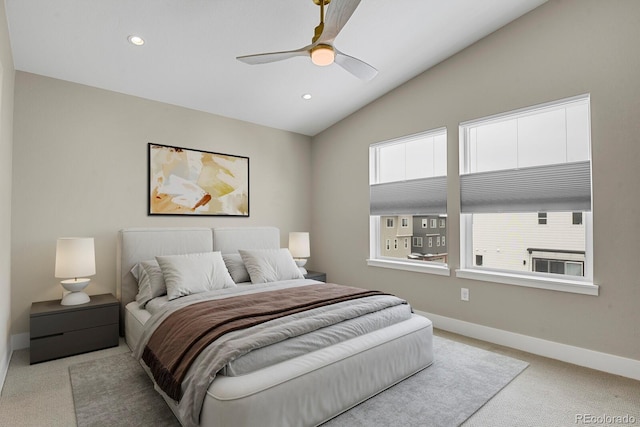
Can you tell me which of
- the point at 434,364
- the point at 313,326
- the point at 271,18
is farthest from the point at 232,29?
the point at 434,364

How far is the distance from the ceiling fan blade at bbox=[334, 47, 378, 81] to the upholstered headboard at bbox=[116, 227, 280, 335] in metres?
2.53

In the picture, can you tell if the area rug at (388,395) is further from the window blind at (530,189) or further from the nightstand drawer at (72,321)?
the window blind at (530,189)

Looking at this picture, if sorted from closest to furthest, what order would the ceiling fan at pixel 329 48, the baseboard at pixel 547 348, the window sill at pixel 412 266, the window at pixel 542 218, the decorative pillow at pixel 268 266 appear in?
1. the ceiling fan at pixel 329 48
2. the baseboard at pixel 547 348
3. the window at pixel 542 218
4. the decorative pillow at pixel 268 266
5. the window sill at pixel 412 266

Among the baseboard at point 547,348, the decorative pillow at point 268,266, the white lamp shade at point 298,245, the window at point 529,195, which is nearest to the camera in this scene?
the baseboard at point 547,348

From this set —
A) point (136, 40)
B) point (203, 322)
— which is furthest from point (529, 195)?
point (136, 40)

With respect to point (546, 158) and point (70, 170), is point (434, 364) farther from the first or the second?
point (70, 170)

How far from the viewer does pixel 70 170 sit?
11.4 ft

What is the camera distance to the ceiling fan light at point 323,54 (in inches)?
93.7

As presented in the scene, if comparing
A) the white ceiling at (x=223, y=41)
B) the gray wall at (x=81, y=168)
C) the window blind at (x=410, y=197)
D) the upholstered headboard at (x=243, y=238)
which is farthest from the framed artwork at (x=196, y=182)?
the window blind at (x=410, y=197)

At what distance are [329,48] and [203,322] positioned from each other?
2032 millimetres

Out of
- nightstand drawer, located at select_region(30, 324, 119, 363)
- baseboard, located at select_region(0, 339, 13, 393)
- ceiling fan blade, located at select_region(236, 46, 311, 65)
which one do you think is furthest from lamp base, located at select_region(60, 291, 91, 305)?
ceiling fan blade, located at select_region(236, 46, 311, 65)

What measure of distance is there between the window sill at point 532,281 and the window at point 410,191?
1.21 ft

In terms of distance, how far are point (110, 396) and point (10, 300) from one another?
166 centimetres

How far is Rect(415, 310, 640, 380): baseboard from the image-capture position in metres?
2.69
